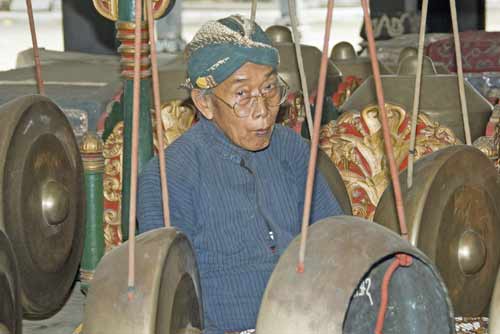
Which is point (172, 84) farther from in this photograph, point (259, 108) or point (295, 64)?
point (259, 108)

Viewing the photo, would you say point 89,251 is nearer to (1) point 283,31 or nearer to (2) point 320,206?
(2) point 320,206

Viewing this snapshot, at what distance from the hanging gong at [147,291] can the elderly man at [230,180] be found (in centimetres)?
35

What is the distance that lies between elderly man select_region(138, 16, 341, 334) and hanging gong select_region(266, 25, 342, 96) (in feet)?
6.48

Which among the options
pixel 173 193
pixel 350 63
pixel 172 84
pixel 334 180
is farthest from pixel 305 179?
pixel 350 63

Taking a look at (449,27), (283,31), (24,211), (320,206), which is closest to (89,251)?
(24,211)

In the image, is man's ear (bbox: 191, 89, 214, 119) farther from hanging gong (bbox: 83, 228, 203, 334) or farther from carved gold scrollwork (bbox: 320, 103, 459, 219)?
carved gold scrollwork (bbox: 320, 103, 459, 219)

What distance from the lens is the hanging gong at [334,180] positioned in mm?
2922

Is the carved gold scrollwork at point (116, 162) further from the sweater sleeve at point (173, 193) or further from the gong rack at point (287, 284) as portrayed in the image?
the gong rack at point (287, 284)

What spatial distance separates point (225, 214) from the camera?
2.35 meters

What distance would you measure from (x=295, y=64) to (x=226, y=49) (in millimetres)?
2178

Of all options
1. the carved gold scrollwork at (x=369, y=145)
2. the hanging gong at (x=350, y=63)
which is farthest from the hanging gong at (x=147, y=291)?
the hanging gong at (x=350, y=63)

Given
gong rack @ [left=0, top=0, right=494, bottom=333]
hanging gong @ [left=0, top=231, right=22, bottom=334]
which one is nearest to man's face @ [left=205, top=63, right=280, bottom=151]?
gong rack @ [left=0, top=0, right=494, bottom=333]

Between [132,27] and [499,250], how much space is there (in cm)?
103

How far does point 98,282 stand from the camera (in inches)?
72.8
